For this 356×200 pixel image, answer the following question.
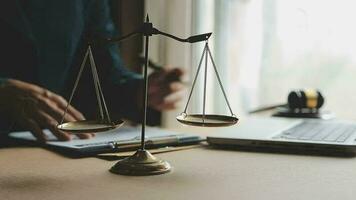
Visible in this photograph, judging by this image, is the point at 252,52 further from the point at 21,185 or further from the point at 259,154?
the point at 21,185

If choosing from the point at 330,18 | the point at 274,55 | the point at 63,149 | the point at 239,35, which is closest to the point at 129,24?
the point at 239,35

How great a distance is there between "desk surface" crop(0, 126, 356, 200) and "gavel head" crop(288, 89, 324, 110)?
0.63 m

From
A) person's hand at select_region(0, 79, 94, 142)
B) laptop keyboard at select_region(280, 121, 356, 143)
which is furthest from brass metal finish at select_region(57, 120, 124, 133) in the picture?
laptop keyboard at select_region(280, 121, 356, 143)

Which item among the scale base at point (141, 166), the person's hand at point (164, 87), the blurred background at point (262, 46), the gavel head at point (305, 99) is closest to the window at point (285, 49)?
the blurred background at point (262, 46)

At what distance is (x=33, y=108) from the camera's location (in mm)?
1003

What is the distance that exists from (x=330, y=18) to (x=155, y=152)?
110 cm

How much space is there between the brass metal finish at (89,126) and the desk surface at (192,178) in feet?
0.22

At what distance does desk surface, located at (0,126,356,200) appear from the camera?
652mm

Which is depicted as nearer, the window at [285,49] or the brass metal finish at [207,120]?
the brass metal finish at [207,120]

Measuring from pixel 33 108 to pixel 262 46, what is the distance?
1163mm

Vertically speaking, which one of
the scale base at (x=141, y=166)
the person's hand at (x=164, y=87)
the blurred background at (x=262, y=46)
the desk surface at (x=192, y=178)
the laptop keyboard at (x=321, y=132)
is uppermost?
the blurred background at (x=262, y=46)

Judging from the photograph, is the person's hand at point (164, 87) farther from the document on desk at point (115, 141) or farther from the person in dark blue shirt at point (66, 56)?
the document on desk at point (115, 141)

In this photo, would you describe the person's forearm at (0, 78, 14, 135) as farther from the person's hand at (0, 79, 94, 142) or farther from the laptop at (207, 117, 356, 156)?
the laptop at (207, 117, 356, 156)

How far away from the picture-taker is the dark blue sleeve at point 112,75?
53.8 inches
